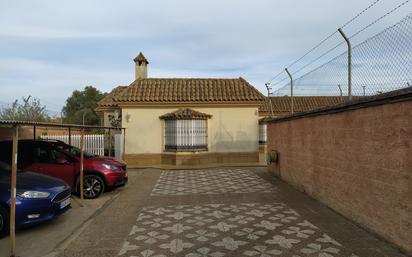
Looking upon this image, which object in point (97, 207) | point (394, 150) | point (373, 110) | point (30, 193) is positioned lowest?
point (97, 207)

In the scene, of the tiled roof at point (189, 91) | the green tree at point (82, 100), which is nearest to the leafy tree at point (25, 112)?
the tiled roof at point (189, 91)

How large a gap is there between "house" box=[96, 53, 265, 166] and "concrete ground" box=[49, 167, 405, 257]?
760 centimetres

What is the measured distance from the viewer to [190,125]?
61.0 feet

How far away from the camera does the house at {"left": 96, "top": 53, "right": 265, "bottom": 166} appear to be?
1866cm

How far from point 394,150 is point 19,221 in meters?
6.12

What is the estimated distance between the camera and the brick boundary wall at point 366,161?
5340 millimetres

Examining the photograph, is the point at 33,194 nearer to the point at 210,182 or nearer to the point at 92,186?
the point at 92,186

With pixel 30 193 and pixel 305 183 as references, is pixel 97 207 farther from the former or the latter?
pixel 305 183

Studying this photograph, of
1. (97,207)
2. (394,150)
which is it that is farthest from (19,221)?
(394,150)

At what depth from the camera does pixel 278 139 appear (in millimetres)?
13359

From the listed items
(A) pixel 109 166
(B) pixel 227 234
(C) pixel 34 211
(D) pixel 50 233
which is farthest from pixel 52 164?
(B) pixel 227 234

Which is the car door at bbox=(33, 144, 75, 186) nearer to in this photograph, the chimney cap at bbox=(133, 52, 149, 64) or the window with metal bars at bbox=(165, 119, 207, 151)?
the window with metal bars at bbox=(165, 119, 207, 151)

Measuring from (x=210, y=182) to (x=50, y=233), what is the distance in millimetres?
6700

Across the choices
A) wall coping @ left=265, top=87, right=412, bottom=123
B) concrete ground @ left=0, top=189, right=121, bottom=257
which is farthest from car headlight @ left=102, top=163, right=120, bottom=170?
wall coping @ left=265, top=87, right=412, bottom=123
